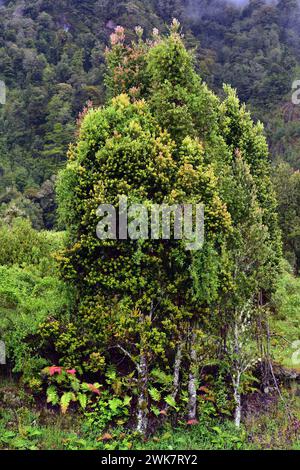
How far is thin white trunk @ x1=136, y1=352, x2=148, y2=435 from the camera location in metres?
9.48

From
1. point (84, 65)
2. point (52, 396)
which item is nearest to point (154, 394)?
point (52, 396)

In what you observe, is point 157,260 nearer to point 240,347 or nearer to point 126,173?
point 126,173

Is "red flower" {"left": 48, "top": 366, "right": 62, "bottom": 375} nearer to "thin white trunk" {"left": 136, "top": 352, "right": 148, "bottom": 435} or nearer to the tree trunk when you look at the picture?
"thin white trunk" {"left": 136, "top": 352, "right": 148, "bottom": 435}

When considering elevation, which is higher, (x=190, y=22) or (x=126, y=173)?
(x=190, y=22)

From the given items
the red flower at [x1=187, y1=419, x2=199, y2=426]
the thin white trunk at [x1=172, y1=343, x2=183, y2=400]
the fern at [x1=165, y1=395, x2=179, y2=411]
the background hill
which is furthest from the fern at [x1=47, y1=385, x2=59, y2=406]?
the background hill

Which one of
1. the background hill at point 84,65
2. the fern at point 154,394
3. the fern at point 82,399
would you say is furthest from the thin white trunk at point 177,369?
the background hill at point 84,65

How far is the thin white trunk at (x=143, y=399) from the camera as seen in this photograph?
31.1ft

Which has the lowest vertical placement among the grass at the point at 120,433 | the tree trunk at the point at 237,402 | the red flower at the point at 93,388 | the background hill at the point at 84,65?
the grass at the point at 120,433

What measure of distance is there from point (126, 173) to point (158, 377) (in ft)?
12.8

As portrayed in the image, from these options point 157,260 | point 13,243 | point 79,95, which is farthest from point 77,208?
point 79,95

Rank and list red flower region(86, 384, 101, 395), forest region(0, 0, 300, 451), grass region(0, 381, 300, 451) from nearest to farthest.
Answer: grass region(0, 381, 300, 451) < forest region(0, 0, 300, 451) < red flower region(86, 384, 101, 395)

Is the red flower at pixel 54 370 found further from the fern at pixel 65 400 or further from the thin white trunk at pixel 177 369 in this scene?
the thin white trunk at pixel 177 369

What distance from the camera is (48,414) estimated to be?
9.77 m
